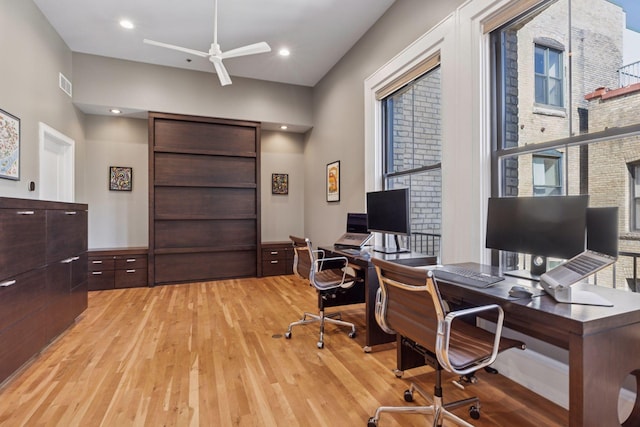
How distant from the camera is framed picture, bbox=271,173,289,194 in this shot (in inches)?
242

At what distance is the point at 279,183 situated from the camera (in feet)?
20.3

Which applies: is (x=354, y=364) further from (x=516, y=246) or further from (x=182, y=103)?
(x=182, y=103)

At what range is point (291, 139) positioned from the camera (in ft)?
20.6

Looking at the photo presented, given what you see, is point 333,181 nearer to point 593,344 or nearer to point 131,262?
point 131,262

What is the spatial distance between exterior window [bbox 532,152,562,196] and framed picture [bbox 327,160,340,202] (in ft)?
9.22

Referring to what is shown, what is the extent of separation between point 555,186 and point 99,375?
354 centimetres

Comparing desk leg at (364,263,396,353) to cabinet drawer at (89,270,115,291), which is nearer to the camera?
desk leg at (364,263,396,353)

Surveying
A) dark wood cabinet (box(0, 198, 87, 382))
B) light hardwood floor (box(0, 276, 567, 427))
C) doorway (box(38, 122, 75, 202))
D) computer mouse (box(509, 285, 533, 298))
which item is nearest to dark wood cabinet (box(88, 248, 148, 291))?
doorway (box(38, 122, 75, 202))

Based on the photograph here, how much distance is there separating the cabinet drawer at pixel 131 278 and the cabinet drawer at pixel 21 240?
2.48 metres

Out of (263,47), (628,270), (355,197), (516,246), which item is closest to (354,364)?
(516,246)

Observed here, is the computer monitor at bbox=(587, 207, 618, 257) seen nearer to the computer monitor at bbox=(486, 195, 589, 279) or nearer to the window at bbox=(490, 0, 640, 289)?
the computer monitor at bbox=(486, 195, 589, 279)

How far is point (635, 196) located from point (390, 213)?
1641 millimetres

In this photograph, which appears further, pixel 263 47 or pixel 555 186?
pixel 263 47

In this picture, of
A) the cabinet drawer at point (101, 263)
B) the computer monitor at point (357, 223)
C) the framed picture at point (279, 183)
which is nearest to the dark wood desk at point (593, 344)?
the computer monitor at point (357, 223)
